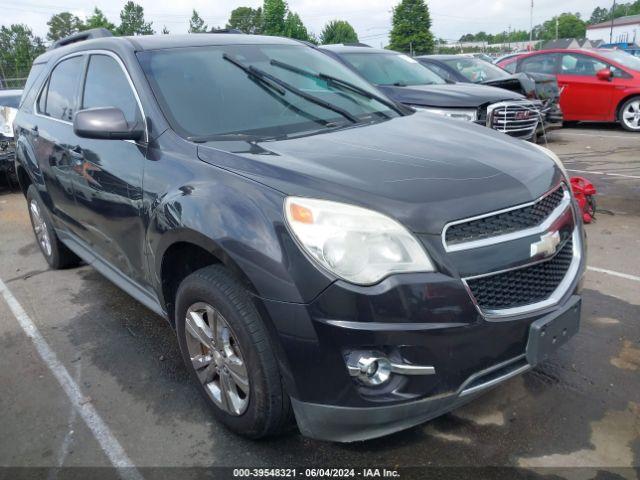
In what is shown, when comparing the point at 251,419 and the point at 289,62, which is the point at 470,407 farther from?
the point at 289,62

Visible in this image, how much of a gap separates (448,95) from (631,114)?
229 inches

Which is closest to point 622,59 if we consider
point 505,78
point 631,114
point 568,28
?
point 631,114

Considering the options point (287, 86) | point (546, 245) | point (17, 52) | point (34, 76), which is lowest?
point (546, 245)

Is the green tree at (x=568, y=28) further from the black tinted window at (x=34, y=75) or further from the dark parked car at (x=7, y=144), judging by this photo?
the black tinted window at (x=34, y=75)

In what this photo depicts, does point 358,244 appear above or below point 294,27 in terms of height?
below

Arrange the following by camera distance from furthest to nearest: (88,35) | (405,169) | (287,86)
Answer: (88,35), (287,86), (405,169)

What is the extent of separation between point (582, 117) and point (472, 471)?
36.0 feet

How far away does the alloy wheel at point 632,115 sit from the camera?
1085 centimetres

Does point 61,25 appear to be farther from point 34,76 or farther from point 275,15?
point 34,76

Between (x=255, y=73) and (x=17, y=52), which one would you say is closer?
(x=255, y=73)

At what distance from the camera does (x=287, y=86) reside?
3.28m

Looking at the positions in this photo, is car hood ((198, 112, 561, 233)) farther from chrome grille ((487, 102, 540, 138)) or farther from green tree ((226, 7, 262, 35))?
green tree ((226, 7, 262, 35))

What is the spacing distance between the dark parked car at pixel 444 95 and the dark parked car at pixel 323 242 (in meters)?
4.08

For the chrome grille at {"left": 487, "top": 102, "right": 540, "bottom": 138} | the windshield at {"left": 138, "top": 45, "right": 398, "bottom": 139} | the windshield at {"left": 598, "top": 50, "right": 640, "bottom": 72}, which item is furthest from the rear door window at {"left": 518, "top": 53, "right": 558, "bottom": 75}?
the windshield at {"left": 138, "top": 45, "right": 398, "bottom": 139}
